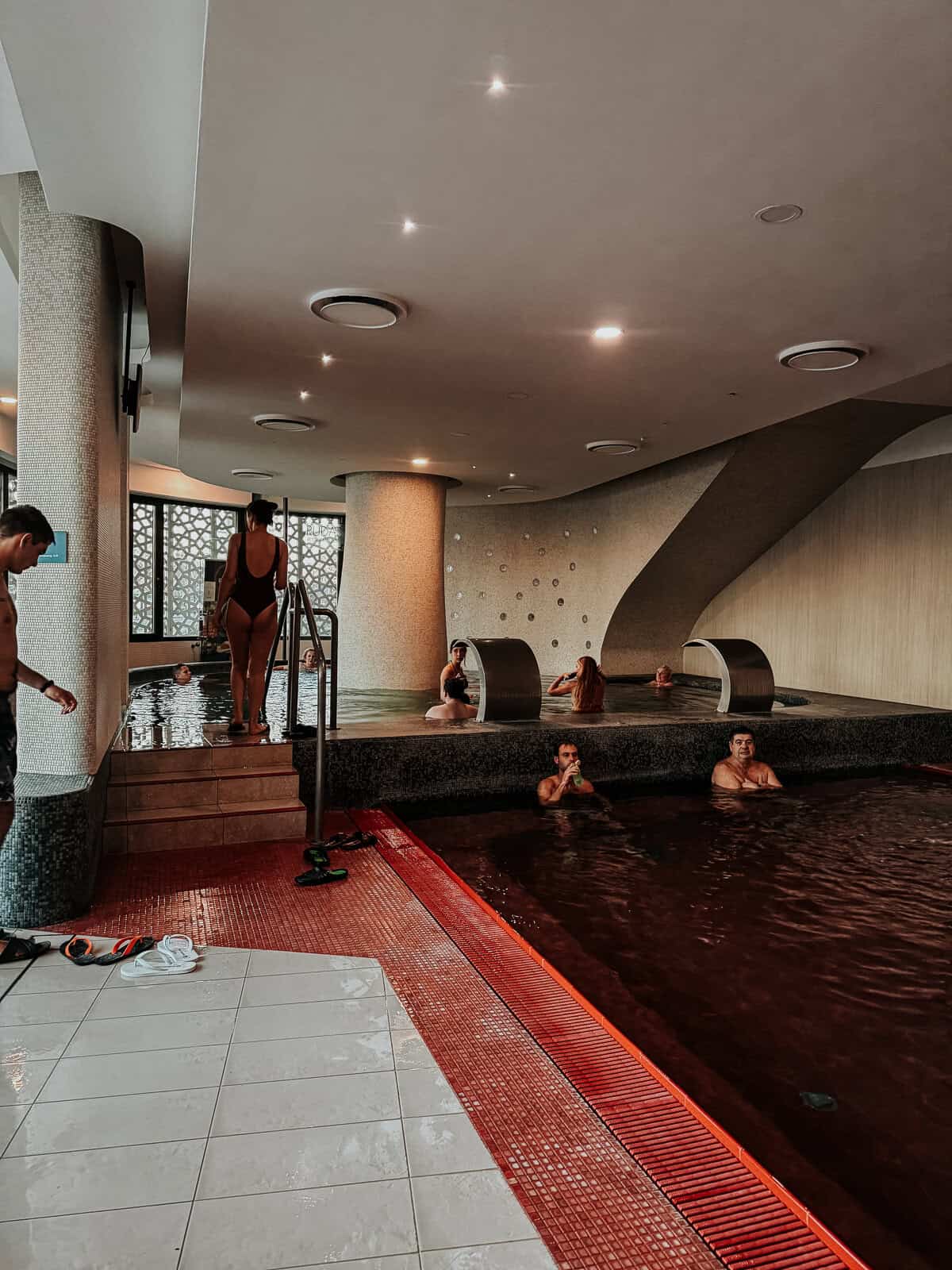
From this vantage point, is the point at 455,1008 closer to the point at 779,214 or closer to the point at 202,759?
the point at 202,759

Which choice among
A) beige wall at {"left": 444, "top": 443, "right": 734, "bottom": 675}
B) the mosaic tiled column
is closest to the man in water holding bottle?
the mosaic tiled column

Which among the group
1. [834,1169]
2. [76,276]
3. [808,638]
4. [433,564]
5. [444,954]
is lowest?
[834,1169]

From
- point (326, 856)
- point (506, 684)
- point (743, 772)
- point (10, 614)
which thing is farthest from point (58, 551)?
point (743, 772)

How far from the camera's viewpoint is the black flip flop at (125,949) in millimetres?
3471

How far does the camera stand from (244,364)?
6887 mm

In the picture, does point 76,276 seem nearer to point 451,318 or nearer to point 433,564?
point 451,318

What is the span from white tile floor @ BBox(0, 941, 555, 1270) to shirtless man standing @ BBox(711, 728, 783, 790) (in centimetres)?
531

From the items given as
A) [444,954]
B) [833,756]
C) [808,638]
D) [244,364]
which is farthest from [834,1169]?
[808,638]

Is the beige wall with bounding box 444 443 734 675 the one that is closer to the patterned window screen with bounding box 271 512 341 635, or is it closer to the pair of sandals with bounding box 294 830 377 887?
the patterned window screen with bounding box 271 512 341 635

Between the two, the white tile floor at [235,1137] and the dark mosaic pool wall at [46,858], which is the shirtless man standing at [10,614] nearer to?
the dark mosaic pool wall at [46,858]

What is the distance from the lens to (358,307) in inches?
212

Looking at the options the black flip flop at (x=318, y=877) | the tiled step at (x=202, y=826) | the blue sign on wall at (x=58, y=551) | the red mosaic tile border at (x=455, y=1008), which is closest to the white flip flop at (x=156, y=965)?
the red mosaic tile border at (x=455, y=1008)

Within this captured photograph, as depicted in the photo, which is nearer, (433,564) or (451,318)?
(451,318)

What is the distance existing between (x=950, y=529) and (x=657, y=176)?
8194 millimetres
